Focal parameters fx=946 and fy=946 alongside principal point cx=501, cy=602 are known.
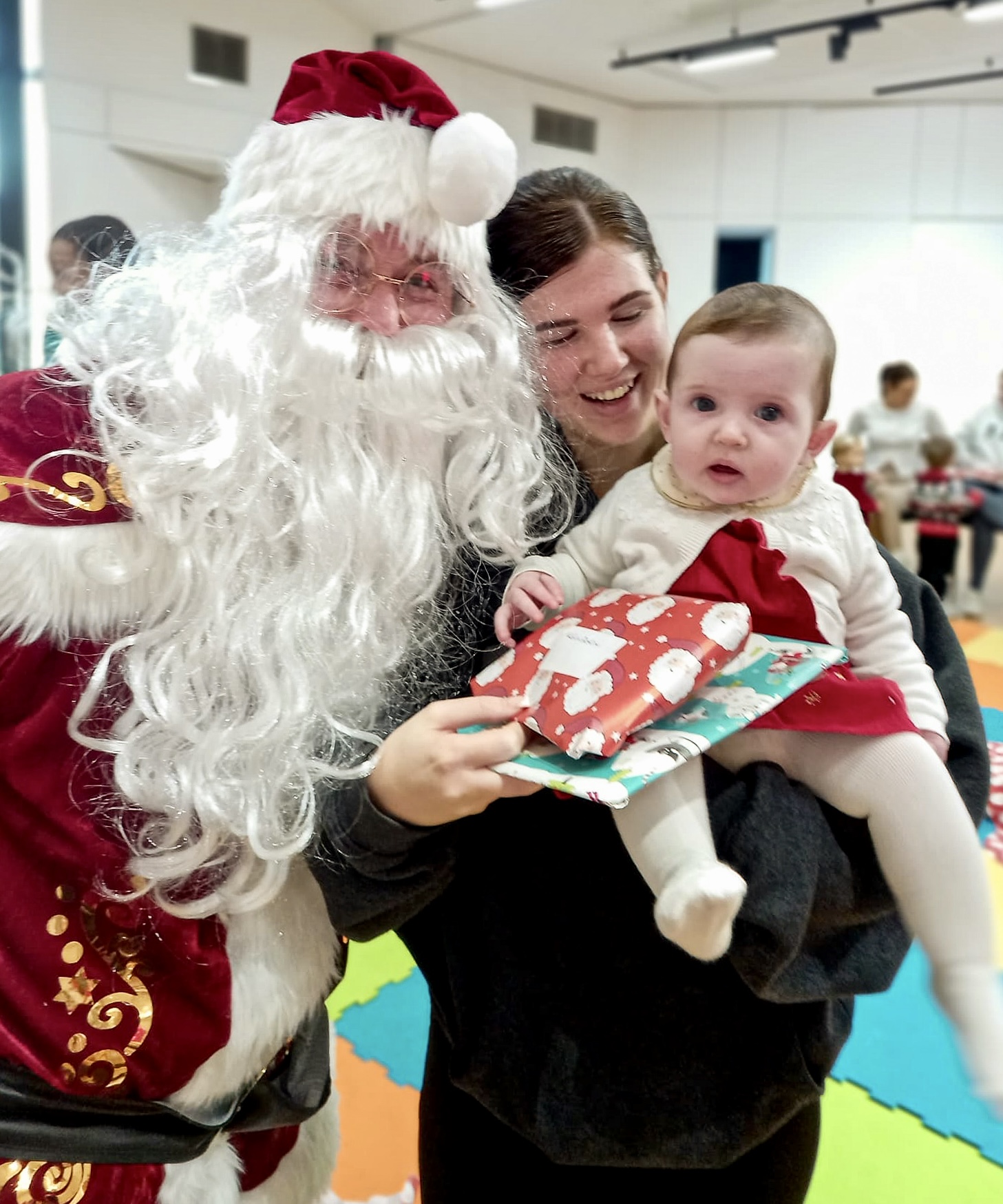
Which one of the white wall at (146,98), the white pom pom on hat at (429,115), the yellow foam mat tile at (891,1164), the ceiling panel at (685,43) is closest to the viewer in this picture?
the white pom pom on hat at (429,115)

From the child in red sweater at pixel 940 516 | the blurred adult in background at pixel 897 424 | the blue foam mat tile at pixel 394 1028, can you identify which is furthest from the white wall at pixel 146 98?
the blue foam mat tile at pixel 394 1028

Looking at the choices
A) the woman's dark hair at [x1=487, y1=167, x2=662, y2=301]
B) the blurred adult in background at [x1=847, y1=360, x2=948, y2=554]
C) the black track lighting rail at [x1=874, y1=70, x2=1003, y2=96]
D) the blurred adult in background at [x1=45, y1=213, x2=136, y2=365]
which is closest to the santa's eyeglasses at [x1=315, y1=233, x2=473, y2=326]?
the woman's dark hair at [x1=487, y1=167, x2=662, y2=301]

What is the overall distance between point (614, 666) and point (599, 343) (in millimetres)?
536

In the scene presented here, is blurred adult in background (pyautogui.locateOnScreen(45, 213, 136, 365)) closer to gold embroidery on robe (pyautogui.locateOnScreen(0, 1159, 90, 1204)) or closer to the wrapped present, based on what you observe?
the wrapped present

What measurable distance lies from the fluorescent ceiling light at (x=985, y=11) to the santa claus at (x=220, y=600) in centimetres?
656

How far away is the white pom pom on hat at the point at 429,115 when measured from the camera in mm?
1020

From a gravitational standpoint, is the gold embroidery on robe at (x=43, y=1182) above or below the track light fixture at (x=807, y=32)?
below

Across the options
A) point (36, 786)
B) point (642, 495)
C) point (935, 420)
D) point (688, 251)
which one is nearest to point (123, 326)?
point (36, 786)

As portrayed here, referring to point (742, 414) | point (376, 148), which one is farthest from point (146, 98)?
point (742, 414)

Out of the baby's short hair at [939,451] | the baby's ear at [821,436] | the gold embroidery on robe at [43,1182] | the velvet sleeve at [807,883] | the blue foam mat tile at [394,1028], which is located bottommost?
the blue foam mat tile at [394,1028]

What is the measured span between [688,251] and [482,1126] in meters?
8.63

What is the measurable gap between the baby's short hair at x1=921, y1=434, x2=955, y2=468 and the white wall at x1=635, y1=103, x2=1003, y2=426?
344 centimetres

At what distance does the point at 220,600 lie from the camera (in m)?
0.93

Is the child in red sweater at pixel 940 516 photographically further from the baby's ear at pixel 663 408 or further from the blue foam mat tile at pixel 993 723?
the baby's ear at pixel 663 408
